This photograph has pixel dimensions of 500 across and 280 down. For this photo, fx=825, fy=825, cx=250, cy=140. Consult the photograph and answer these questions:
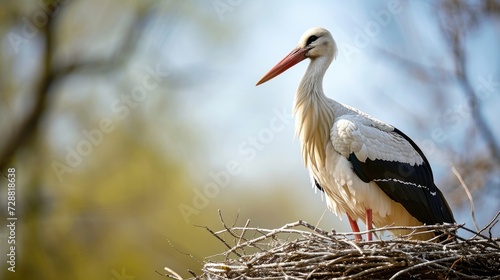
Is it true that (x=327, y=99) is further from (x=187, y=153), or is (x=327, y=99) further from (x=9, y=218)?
(x=187, y=153)

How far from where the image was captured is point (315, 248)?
384cm

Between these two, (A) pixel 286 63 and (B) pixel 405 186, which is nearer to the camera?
(B) pixel 405 186

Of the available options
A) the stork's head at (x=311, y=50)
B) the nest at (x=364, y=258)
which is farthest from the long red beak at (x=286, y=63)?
the nest at (x=364, y=258)

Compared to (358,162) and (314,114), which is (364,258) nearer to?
(358,162)

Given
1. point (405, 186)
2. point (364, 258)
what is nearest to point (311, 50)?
point (405, 186)

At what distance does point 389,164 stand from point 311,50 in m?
0.95

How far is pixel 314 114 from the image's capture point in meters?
5.15

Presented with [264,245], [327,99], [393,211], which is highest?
[327,99]

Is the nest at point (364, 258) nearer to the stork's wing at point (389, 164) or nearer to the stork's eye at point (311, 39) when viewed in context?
the stork's wing at point (389, 164)

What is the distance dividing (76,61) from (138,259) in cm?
228

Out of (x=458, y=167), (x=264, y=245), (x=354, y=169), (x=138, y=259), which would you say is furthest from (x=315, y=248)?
(x=138, y=259)

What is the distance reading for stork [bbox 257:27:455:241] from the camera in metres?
4.81

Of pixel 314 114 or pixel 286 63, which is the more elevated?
pixel 286 63

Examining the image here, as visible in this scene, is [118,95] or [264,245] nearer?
[264,245]
